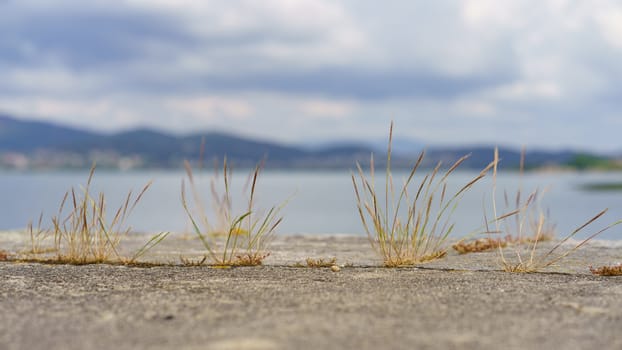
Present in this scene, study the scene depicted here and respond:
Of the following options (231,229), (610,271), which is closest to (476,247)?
(610,271)

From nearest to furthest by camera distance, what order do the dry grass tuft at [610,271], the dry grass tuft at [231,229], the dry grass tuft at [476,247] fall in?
the dry grass tuft at [610,271]
the dry grass tuft at [231,229]
the dry grass tuft at [476,247]

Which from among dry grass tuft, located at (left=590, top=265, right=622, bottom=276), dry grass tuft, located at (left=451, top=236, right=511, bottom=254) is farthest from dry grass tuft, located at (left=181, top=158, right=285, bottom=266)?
dry grass tuft, located at (left=590, top=265, right=622, bottom=276)

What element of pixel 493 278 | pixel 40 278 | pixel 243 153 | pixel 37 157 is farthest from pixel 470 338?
pixel 37 157

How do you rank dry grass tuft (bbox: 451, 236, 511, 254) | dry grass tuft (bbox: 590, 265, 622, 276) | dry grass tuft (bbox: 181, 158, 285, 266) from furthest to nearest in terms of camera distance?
dry grass tuft (bbox: 451, 236, 511, 254), dry grass tuft (bbox: 181, 158, 285, 266), dry grass tuft (bbox: 590, 265, 622, 276)

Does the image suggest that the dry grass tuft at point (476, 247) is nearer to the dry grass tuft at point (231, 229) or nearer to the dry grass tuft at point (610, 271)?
the dry grass tuft at point (610, 271)

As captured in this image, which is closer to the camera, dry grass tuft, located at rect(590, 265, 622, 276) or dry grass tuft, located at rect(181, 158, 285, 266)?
dry grass tuft, located at rect(590, 265, 622, 276)

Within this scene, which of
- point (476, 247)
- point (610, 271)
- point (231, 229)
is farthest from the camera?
point (476, 247)

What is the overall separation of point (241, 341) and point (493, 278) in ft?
8.65

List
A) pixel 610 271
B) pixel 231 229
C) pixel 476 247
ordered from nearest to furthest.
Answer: pixel 610 271 < pixel 231 229 < pixel 476 247

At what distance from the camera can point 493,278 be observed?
16.9 ft

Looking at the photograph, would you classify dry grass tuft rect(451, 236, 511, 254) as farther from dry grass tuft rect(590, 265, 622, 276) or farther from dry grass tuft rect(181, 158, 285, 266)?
dry grass tuft rect(181, 158, 285, 266)

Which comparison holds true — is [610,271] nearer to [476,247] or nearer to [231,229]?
[476,247]

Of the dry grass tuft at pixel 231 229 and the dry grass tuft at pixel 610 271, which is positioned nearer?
the dry grass tuft at pixel 610 271

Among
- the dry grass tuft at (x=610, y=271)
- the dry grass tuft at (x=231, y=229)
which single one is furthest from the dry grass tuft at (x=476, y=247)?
the dry grass tuft at (x=231, y=229)
